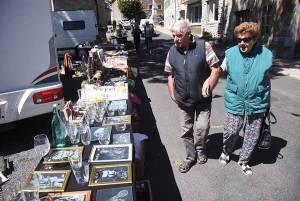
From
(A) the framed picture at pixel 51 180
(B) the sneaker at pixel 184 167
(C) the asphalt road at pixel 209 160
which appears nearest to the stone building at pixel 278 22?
(C) the asphalt road at pixel 209 160

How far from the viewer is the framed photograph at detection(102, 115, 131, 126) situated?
2.97m

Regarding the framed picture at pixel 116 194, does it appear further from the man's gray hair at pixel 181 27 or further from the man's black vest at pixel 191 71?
the man's gray hair at pixel 181 27

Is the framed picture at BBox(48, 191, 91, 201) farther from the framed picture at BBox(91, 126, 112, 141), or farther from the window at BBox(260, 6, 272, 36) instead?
the window at BBox(260, 6, 272, 36)

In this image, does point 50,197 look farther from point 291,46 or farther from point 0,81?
point 291,46

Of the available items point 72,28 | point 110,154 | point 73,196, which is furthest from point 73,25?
point 73,196

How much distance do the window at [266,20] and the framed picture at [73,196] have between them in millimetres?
12804

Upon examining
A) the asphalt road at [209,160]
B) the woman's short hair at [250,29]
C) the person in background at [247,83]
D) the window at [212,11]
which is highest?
the window at [212,11]

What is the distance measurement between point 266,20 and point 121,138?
12.5 m

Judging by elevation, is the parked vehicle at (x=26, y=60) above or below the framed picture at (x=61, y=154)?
above

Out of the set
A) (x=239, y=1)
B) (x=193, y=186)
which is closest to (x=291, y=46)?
(x=239, y=1)

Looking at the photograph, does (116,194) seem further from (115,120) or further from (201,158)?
(201,158)

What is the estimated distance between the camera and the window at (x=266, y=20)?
40.5 feet

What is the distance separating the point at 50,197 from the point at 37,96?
260 centimetres

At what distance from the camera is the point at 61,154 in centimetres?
236
